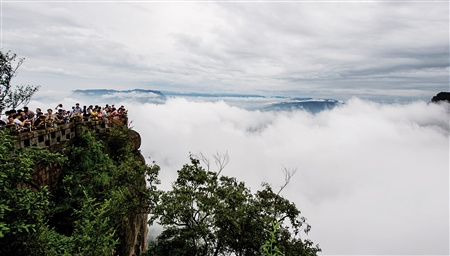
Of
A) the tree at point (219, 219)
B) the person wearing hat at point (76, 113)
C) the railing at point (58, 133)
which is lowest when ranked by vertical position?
the tree at point (219, 219)

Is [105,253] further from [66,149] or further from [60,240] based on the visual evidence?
[66,149]

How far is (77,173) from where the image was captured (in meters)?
18.1

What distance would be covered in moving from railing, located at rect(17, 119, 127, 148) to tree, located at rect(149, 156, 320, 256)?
29.1 ft

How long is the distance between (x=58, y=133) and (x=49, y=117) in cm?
121

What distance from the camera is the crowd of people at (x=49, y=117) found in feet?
51.5

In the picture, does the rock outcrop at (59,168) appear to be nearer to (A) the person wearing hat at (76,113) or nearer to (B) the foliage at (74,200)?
(B) the foliage at (74,200)

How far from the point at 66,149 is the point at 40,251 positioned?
8191 mm

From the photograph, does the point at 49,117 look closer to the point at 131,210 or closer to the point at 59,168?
the point at 59,168

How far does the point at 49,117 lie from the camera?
18438 mm

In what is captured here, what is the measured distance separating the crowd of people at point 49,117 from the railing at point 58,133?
1.18ft

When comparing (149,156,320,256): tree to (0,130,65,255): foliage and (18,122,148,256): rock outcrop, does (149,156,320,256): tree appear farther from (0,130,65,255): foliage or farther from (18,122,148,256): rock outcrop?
(0,130,65,255): foliage

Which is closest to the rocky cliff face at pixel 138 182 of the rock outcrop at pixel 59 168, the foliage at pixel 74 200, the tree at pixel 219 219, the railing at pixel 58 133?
the rock outcrop at pixel 59 168

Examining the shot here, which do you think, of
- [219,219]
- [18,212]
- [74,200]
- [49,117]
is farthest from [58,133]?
[219,219]

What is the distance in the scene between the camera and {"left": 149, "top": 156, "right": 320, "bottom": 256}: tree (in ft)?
45.5
